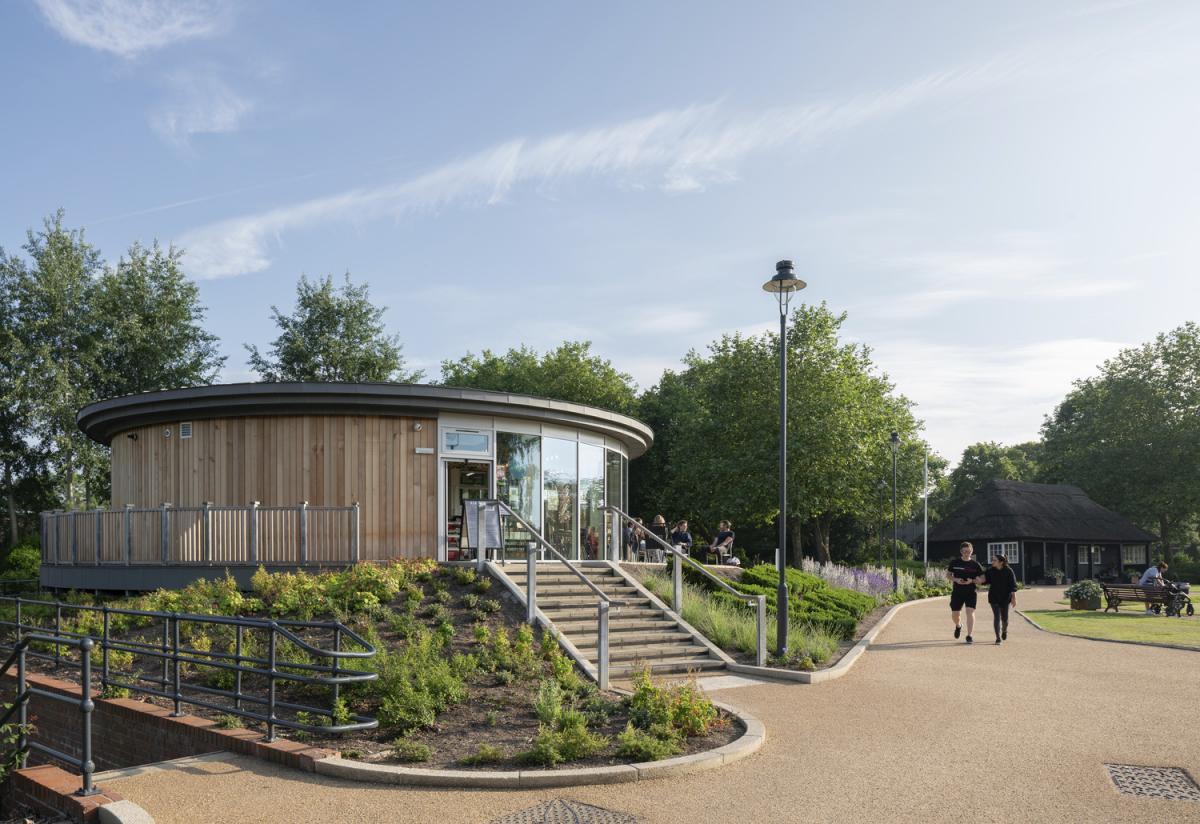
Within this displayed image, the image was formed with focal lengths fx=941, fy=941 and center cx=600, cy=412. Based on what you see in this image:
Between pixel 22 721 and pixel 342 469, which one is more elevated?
pixel 342 469

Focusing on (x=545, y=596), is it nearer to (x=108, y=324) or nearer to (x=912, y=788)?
(x=912, y=788)

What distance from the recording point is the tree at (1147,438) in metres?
57.4

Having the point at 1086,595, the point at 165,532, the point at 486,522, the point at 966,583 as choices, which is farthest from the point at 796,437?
the point at 165,532

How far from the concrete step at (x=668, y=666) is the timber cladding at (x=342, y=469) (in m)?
6.03

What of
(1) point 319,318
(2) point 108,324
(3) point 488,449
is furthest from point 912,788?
(1) point 319,318

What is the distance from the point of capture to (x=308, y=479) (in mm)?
17688

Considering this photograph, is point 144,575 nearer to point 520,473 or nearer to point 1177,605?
point 520,473

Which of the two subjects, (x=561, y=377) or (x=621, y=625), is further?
(x=561, y=377)

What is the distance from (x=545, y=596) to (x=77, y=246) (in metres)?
31.7

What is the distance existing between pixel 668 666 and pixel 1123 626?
13198mm

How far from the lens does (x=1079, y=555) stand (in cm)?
5403

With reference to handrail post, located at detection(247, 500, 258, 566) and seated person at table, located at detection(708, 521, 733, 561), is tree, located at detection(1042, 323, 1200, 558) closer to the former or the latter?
seated person at table, located at detection(708, 521, 733, 561)

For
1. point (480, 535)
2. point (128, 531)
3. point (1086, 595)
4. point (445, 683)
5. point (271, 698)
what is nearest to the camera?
point (271, 698)

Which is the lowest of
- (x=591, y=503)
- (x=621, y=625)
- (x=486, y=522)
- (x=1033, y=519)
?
(x=1033, y=519)
